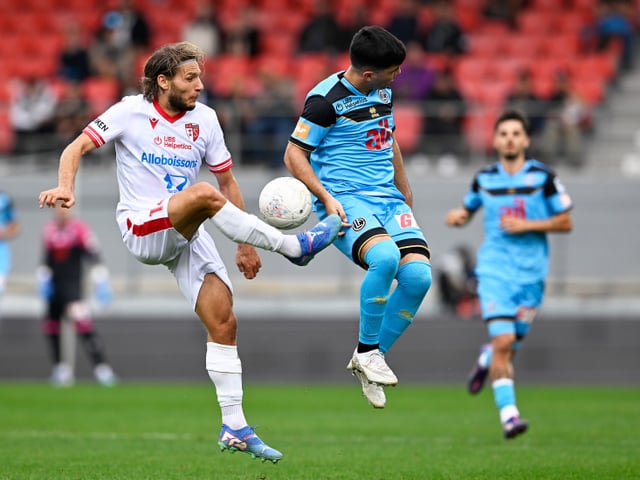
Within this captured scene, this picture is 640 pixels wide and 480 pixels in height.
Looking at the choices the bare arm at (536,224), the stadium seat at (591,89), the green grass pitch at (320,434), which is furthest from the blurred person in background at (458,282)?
the bare arm at (536,224)

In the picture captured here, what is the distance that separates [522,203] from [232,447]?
14.9ft

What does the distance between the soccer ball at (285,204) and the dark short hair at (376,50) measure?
98cm

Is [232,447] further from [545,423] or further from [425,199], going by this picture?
[425,199]

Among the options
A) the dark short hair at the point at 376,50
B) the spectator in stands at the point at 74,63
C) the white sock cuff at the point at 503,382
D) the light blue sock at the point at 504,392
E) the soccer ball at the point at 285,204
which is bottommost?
the light blue sock at the point at 504,392

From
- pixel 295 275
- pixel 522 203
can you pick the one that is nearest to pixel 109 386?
pixel 295 275

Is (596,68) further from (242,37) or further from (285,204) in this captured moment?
(285,204)

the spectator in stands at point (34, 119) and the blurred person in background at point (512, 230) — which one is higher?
the spectator in stands at point (34, 119)

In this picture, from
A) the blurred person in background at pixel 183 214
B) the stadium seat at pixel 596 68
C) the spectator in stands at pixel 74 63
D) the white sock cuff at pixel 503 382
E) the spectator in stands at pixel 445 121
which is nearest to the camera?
the blurred person in background at pixel 183 214

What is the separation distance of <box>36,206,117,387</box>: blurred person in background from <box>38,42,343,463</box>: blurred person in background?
1010cm

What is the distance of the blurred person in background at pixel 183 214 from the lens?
7.86 meters

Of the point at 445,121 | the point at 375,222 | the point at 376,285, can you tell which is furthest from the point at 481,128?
the point at 376,285

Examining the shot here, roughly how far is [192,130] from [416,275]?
1851 mm

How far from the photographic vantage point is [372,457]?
9.55 meters

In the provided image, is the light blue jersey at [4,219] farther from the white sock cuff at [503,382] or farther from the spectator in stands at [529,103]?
the white sock cuff at [503,382]
